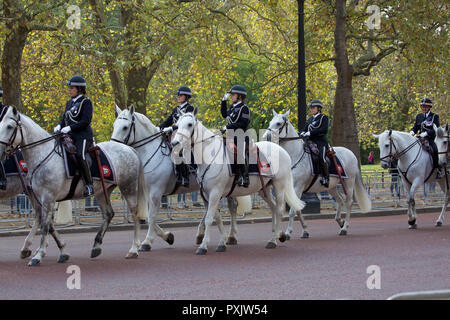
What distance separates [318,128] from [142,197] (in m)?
4.98

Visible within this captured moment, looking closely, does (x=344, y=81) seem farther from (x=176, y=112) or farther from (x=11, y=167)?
(x=11, y=167)

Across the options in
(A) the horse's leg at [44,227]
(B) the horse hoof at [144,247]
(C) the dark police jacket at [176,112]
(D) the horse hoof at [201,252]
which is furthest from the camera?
(C) the dark police jacket at [176,112]

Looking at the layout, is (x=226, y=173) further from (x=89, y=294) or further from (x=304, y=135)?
(x=89, y=294)

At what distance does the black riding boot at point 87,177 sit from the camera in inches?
472

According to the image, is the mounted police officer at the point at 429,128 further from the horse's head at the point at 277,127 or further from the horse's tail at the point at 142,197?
the horse's tail at the point at 142,197

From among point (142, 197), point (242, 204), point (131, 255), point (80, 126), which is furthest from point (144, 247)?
point (80, 126)

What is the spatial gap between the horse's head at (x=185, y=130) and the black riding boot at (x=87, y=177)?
1528 millimetres

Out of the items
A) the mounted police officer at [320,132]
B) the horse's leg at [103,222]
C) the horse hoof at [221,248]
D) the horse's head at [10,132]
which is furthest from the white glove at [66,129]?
the mounted police officer at [320,132]

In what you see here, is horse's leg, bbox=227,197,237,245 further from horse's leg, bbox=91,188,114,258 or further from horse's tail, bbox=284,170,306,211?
horse's leg, bbox=91,188,114,258

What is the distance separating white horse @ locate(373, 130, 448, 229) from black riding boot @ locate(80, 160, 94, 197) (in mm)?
8523

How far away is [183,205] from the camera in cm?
2234

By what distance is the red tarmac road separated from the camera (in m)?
8.77

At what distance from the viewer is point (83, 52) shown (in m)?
23.2

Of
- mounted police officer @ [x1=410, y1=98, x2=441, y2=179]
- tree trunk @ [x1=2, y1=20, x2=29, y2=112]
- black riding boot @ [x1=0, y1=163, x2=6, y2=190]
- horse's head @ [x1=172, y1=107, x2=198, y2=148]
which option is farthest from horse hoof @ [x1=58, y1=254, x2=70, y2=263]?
tree trunk @ [x1=2, y1=20, x2=29, y2=112]
